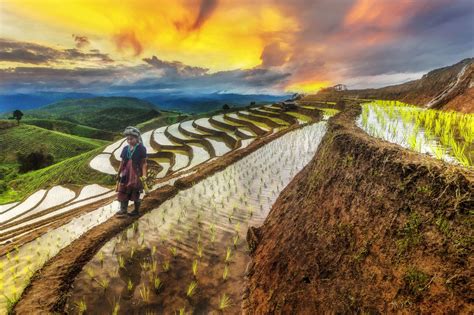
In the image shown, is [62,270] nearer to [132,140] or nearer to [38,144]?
[132,140]

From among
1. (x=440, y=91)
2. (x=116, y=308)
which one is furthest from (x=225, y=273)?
(x=440, y=91)

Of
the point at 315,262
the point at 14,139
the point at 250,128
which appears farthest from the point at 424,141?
the point at 14,139

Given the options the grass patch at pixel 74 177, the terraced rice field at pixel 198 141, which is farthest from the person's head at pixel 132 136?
the grass patch at pixel 74 177

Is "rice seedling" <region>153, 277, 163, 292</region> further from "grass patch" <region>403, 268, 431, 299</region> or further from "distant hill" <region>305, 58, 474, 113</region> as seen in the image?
"distant hill" <region>305, 58, 474, 113</region>

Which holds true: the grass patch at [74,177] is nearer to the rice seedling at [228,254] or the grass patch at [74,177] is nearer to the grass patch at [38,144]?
the rice seedling at [228,254]

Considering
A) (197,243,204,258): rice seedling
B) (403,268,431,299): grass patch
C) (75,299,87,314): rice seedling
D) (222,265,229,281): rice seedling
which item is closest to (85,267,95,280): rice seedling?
(75,299,87,314): rice seedling
